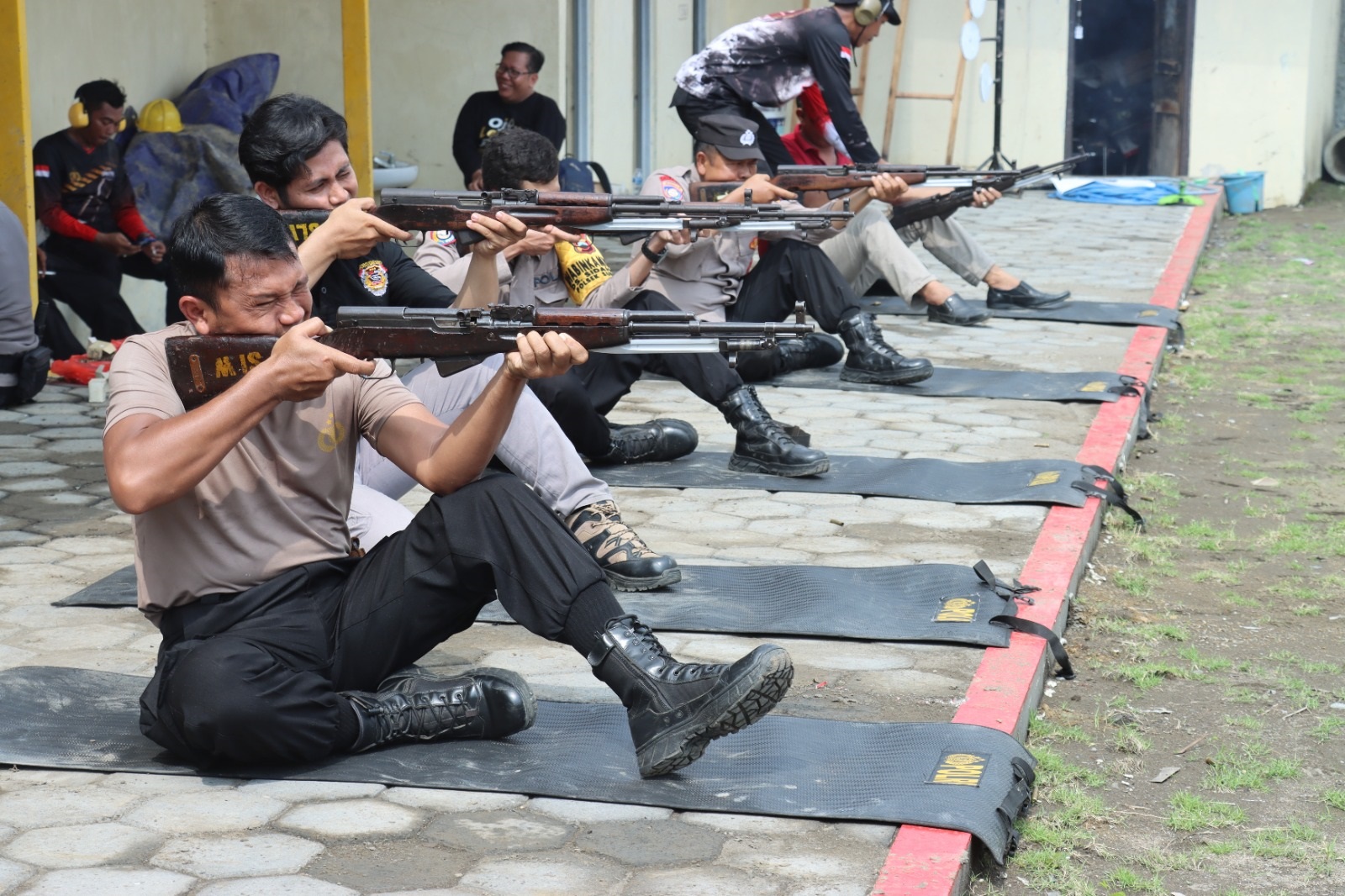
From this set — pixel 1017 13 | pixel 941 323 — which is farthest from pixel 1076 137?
pixel 941 323

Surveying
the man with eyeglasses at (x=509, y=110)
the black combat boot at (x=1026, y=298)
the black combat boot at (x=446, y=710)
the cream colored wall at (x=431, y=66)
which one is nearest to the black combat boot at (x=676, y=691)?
the black combat boot at (x=446, y=710)

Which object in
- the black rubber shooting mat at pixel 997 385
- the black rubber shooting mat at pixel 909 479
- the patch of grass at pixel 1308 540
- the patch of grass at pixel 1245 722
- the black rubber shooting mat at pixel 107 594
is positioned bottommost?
the patch of grass at pixel 1245 722

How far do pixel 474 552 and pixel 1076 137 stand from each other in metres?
16.4

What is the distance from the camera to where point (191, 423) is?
305 centimetres

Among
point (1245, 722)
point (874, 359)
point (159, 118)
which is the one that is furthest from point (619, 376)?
point (159, 118)

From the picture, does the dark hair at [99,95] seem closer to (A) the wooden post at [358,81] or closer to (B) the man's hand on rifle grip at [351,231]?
(A) the wooden post at [358,81]

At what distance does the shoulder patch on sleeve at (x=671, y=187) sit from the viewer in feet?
21.2

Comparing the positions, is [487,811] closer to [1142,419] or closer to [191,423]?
[191,423]

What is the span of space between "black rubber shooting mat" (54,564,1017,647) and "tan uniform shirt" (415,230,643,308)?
1.38m

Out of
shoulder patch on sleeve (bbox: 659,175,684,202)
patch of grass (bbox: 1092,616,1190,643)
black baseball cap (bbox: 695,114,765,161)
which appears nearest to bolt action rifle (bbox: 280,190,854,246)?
shoulder patch on sleeve (bbox: 659,175,684,202)

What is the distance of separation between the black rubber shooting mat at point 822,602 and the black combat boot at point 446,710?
35.4 inches

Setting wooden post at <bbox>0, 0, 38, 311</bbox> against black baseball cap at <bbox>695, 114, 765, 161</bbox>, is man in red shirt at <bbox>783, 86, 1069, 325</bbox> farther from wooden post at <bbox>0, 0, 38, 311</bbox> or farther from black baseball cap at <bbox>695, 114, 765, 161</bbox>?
wooden post at <bbox>0, 0, 38, 311</bbox>

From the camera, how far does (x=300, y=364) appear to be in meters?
3.07

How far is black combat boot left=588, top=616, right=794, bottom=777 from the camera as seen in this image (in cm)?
308
